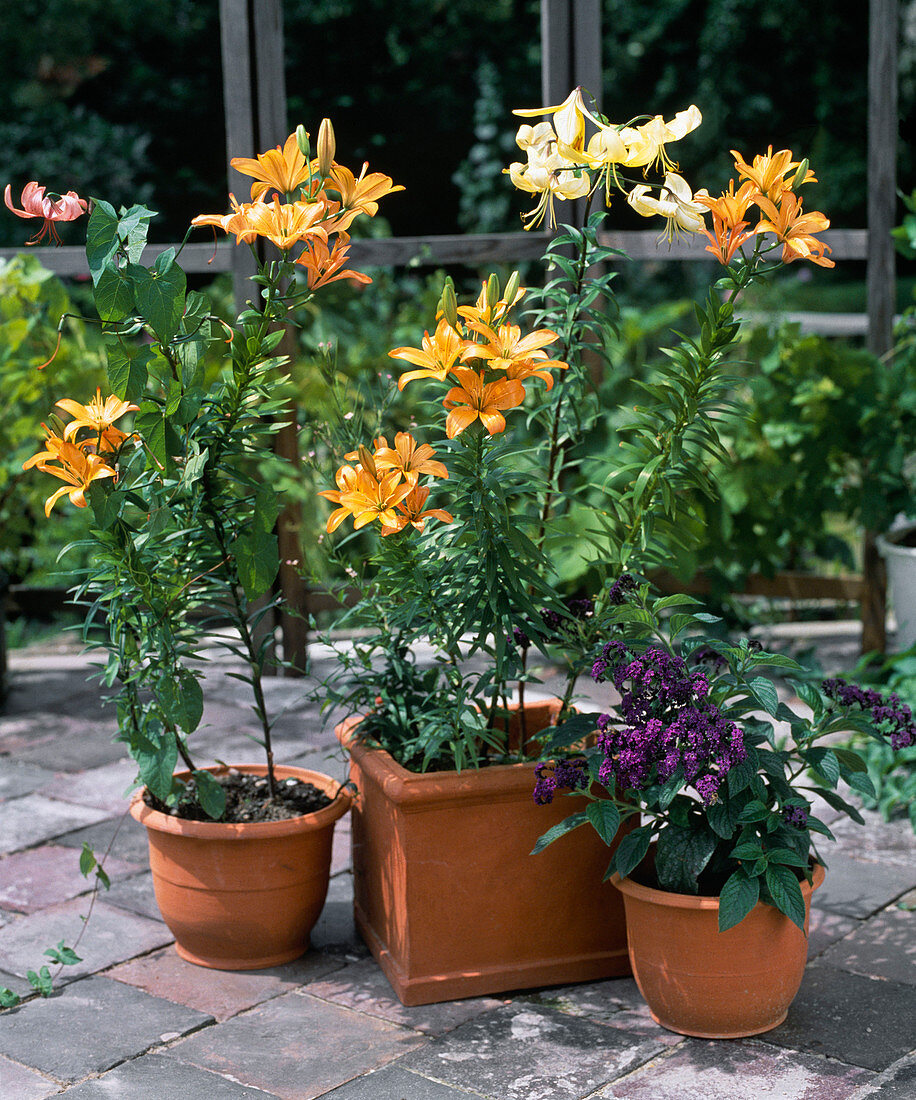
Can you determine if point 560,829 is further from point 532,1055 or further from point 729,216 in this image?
point 729,216

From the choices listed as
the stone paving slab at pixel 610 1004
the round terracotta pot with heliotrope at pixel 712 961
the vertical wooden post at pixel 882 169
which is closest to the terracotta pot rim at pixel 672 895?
the round terracotta pot with heliotrope at pixel 712 961

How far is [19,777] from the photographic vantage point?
3.36 meters

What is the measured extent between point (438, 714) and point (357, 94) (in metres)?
4.72

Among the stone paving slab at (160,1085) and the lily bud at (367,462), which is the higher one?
the lily bud at (367,462)

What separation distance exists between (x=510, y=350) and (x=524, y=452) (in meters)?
0.28

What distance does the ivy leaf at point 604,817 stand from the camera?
2.03 meters

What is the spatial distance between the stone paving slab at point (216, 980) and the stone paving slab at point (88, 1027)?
0.03 m

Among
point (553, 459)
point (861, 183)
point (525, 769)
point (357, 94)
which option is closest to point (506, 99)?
point (357, 94)

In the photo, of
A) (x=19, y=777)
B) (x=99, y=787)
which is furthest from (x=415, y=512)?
(x=19, y=777)

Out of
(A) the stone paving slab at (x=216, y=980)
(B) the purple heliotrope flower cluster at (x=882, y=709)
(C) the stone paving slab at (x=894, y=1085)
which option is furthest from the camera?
(A) the stone paving slab at (x=216, y=980)

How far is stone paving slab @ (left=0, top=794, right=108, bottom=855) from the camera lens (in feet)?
9.76

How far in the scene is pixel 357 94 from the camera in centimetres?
629

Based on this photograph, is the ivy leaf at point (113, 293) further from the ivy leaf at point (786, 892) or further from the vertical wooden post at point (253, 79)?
Answer: the vertical wooden post at point (253, 79)

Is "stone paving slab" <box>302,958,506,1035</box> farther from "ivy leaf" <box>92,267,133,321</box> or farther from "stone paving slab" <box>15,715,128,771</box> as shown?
"stone paving slab" <box>15,715,128,771</box>
